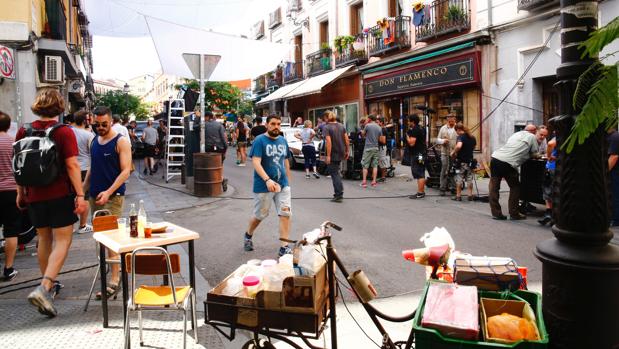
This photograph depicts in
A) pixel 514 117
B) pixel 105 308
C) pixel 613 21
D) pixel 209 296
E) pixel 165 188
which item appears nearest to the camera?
pixel 613 21

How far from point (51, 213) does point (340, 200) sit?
690 centimetres

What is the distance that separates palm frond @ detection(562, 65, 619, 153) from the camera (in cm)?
178

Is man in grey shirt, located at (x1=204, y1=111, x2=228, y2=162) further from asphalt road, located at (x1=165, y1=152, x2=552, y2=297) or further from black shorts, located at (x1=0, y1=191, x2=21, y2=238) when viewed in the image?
black shorts, located at (x1=0, y1=191, x2=21, y2=238)

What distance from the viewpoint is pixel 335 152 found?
1127 centimetres

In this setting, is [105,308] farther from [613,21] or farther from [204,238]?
[613,21]

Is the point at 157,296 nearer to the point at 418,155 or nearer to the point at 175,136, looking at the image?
the point at 418,155

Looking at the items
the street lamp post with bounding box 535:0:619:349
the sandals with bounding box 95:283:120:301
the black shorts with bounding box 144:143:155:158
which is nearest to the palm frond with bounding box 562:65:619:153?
the street lamp post with bounding box 535:0:619:349

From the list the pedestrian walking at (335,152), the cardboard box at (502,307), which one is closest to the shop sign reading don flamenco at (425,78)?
the pedestrian walking at (335,152)

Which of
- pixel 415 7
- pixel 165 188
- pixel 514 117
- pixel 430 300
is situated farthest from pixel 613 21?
pixel 415 7

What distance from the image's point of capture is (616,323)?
8.38 ft

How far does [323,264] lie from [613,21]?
74.7 inches

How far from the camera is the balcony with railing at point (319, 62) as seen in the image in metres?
26.1

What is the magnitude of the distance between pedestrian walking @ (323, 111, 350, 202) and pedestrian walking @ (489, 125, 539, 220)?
10.5 ft

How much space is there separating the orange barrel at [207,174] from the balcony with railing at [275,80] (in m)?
22.9
